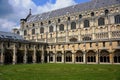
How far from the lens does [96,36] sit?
52750 mm

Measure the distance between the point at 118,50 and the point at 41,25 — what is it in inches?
1302

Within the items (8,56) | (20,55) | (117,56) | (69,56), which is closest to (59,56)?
(69,56)

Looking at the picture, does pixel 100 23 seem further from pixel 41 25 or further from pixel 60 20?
pixel 41 25

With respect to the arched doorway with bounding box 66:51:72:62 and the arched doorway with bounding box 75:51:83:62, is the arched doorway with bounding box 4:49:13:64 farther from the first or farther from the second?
the arched doorway with bounding box 75:51:83:62

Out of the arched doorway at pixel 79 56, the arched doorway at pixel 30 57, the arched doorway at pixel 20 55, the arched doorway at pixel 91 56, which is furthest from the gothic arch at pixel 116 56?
the arched doorway at pixel 20 55

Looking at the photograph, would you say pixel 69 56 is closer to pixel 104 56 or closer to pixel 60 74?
pixel 104 56

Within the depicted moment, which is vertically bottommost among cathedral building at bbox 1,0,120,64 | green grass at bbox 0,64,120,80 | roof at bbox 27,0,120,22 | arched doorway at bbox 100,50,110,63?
green grass at bbox 0,64,120,80

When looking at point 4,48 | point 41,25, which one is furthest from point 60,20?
Answer: point 4,48

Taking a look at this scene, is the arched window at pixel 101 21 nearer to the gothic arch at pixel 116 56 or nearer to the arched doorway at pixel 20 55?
the gothic arch at pixel 116 56

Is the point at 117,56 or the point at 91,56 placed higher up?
the point at 117,56

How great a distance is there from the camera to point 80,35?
5628cm

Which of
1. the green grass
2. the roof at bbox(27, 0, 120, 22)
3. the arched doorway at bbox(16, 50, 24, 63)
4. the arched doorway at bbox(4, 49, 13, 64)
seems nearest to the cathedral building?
the roof at bbox(27, 0, 120, 22)

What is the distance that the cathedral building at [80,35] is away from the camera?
46.0 meters

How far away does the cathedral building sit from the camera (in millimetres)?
45997
